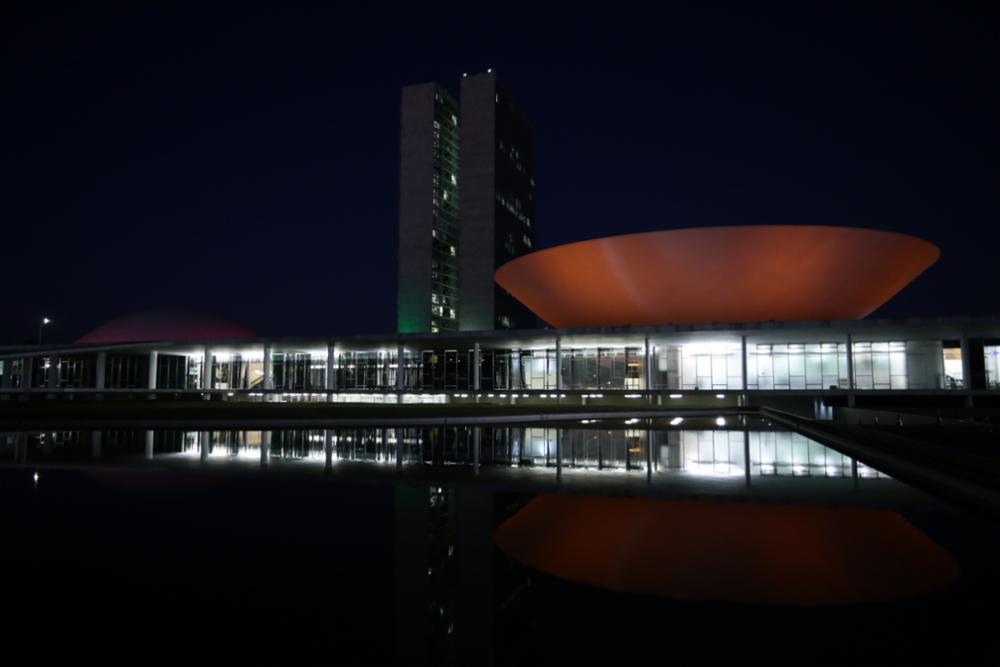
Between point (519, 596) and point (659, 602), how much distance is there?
80cm

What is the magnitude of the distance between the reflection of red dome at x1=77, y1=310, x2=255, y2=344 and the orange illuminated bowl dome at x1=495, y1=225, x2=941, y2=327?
3500cm

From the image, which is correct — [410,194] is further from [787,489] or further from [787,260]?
[787,489]

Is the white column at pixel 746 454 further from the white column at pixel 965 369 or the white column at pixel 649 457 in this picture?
the white column at pixel 965 369

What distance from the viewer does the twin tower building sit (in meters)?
73.6

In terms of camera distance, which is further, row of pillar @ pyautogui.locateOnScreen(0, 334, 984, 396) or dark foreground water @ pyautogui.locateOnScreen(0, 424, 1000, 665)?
row of pillar @ pyautogui.locateOnScreen(0, 334, 984, 396)

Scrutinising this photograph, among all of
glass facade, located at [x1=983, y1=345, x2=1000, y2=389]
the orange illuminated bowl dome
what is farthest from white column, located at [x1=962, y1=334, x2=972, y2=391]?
glass facade, located at [x1=983, y1=345, x2=1000, y2=389]

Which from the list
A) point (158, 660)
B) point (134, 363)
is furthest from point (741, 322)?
point (134, 363)

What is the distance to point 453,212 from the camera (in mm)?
78750

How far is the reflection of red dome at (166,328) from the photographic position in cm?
5794

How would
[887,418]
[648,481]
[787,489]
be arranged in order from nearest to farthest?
[787,489] → [648,481] → [887,418]

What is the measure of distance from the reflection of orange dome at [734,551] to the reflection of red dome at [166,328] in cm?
5590

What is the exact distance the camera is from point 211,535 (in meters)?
5.68

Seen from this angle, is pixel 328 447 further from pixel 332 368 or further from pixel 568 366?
pixel 332 368

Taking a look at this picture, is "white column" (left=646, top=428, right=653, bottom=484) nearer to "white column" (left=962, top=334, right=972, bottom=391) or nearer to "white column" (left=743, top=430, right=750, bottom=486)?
"white column" (left=743, top=430, right=750, bottom=486)
